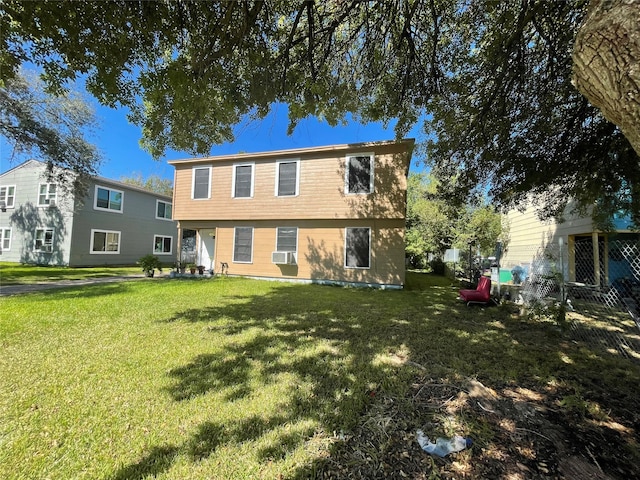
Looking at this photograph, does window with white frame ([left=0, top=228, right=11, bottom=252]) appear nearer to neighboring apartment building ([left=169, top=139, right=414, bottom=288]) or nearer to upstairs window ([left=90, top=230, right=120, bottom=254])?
upstairs window ([left=90, top=230, right=120, bottom=254])

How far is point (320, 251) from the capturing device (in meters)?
11.5

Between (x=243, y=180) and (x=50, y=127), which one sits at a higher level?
(x=50, y=127)

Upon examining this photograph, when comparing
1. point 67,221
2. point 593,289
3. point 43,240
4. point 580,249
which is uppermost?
point 67,221

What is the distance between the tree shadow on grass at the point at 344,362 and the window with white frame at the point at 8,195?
19.0m

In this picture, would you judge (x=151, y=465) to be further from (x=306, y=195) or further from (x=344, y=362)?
(x=306, y=195)

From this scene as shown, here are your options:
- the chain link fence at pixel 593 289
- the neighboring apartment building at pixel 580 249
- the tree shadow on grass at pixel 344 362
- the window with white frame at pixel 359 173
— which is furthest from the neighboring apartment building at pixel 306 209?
the neighboring apartment building at pixel 580 249

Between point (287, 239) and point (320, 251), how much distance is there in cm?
156

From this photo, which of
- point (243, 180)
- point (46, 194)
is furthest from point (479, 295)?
point (46, 194)

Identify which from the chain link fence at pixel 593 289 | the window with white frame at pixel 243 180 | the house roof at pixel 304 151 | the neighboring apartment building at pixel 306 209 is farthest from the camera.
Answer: the window with white frame at pixel 243 180

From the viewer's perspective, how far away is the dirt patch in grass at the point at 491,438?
75.4 inches

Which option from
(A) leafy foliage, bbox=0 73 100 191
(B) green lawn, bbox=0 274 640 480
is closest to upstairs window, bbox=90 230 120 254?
(A) leafy foliage, bbox=0 73 100 191

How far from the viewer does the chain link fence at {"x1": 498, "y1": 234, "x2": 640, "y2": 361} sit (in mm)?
5000

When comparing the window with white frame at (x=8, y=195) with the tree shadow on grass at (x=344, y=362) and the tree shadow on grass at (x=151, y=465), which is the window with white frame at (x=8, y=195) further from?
the tree shadow on grass at (x=151, y=465)

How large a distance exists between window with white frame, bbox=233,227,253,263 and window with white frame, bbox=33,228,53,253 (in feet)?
37.2
